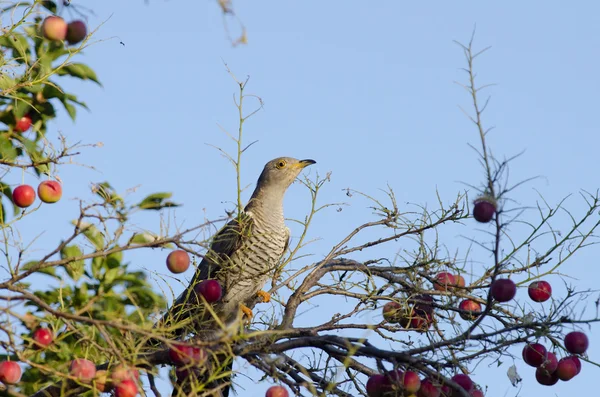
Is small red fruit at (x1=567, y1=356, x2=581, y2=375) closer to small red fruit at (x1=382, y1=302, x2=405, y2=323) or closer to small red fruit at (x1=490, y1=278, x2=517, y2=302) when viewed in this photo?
small red fruit at (x1=490, y1=278, x2=517, y2=302)

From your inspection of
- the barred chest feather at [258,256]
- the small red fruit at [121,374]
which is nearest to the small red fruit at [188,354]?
the small red fruit at [121,374]

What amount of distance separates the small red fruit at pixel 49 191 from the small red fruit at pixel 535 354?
2.08 meters

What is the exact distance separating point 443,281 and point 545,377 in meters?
0.73

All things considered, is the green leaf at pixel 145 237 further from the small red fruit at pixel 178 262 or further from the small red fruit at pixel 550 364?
the small red fruit at pixel 550 364

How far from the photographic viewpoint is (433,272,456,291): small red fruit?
4.24m

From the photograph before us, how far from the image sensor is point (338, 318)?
14.4ft

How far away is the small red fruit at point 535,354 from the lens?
3.59 metres

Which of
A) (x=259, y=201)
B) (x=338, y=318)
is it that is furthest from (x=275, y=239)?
(x=338, y=318)

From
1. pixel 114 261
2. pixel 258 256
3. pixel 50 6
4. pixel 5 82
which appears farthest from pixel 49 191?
pixel 258 256

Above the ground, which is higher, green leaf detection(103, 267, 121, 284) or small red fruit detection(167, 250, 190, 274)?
green leaf detection(103, 267, 121, 284)

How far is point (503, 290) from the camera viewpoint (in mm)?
3164

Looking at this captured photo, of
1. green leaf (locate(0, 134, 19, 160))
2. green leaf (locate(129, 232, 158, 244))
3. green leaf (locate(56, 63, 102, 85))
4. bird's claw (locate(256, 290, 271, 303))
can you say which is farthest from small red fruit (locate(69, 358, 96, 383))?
bird's claw (locate(256, 290, 271, 303))

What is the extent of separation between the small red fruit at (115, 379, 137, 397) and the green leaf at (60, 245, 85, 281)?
4.12ft

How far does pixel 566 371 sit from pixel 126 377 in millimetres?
1818
